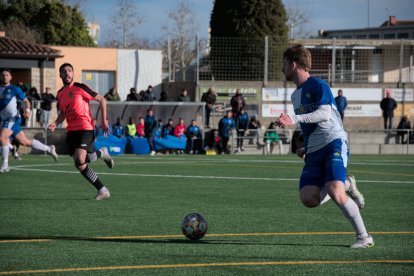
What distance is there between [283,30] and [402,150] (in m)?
14.6

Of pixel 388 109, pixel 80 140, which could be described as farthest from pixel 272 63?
pixel 80 140

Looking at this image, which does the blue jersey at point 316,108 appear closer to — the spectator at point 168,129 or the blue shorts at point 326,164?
the blue shorts at point 326,164

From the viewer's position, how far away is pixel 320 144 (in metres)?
7.75

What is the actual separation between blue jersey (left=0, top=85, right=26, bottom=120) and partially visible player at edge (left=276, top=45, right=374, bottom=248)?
399 inches

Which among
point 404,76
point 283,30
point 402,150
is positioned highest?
point 283,30

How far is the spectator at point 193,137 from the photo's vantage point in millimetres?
28297

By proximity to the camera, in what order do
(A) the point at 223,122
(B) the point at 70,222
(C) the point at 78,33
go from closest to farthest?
(B) the point at 70,222 < (A) the point at 223,122 < (C) the point at 78,33

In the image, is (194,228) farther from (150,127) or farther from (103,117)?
(150,127)

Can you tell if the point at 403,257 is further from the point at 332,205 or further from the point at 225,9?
the point at 225,9

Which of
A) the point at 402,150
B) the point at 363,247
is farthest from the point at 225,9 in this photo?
the point at 363,247

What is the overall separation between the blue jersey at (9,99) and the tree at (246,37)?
18.6 meters

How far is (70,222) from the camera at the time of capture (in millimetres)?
9406

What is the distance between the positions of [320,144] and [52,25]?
3976 cm

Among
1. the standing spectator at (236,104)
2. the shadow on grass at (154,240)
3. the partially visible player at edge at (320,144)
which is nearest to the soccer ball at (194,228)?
the shadow on grass at (154,240)
